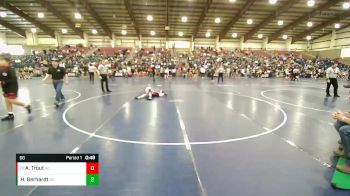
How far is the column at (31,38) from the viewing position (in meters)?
36.2

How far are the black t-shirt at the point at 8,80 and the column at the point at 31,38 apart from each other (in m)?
36.6

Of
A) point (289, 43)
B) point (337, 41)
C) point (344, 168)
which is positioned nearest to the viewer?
point (344, 168)

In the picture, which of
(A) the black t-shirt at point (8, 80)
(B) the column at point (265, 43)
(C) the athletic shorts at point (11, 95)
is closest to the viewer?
(A) the black t-shirt at point (8, 80)

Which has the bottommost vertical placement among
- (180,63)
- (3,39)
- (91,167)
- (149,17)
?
(91,167)

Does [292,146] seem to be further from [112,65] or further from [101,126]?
[112,65]

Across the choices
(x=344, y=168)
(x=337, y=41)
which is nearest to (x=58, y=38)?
(x=344, y=168)

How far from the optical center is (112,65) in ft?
86.8

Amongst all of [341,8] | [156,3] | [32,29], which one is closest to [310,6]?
[341,8]

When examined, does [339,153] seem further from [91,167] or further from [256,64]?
[256,64]

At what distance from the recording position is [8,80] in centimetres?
652

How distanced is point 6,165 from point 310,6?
1247 inches

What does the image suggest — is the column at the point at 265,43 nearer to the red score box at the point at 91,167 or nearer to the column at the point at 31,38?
the column at the point at 31,38

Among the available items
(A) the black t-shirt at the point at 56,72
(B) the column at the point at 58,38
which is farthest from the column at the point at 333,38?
(B) the column at the point at 58,38
